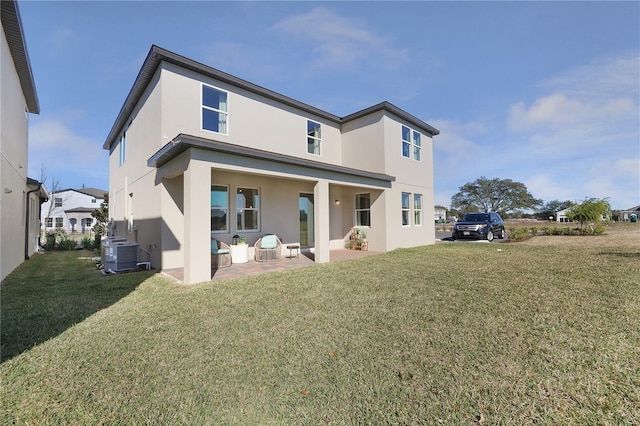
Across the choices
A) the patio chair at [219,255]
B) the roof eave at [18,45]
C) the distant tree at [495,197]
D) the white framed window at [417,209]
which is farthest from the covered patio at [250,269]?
the distant tree at [495,197]

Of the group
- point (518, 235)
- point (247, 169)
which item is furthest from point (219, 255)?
point (518, 235)

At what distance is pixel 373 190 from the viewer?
12.4 m

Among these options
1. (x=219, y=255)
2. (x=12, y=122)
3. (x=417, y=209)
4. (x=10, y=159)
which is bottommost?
(x=219, y=255)

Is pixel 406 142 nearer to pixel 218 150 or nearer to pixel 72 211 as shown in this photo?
pixel 218 150

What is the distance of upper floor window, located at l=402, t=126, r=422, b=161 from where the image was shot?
539 inches

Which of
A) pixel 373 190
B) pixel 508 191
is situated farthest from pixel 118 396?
pixel 508 191

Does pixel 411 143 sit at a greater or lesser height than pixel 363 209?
greater

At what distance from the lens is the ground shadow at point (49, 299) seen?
3.68m

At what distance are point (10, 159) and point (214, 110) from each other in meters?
5.82

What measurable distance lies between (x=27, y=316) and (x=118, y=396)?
3533 millimetres

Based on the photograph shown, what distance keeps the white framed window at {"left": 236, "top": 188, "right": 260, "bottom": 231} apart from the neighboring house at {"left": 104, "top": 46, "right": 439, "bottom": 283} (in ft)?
0.12

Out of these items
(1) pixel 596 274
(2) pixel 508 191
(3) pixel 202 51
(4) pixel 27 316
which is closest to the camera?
(4) pixel 27 316

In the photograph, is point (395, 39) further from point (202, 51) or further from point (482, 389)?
point (482, 389)

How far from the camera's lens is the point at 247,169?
730 cm
